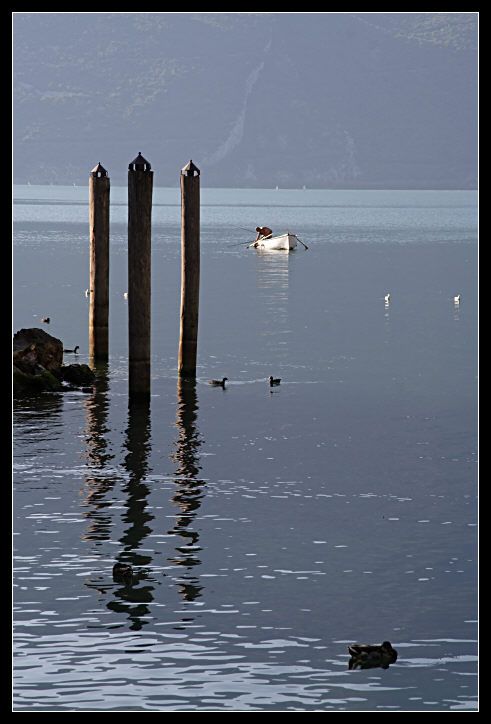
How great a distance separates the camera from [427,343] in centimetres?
4631

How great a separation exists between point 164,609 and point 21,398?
14.7 m

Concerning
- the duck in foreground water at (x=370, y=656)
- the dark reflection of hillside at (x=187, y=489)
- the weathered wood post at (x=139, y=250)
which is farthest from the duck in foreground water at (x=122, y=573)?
the weathered wood post at (x=139, y=250)

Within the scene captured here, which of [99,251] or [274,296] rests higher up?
[274,296]

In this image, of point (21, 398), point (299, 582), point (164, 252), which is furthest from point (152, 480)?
point (164, 252)

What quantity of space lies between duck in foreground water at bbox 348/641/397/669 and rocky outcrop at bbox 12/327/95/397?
1720 cm

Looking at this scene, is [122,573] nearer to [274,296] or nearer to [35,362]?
[35,362]

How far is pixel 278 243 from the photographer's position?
101 m

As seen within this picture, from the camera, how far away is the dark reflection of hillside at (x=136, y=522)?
18266 mm

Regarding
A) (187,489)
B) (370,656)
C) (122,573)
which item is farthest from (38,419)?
(370,656)

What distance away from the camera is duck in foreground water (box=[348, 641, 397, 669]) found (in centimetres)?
1622

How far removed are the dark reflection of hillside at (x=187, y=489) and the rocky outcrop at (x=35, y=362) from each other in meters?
2.69

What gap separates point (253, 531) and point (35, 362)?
12.5 metres

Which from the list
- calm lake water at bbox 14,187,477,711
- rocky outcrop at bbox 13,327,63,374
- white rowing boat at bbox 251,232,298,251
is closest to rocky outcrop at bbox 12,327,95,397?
rocky outcrop at bbox 13,327,63,374
